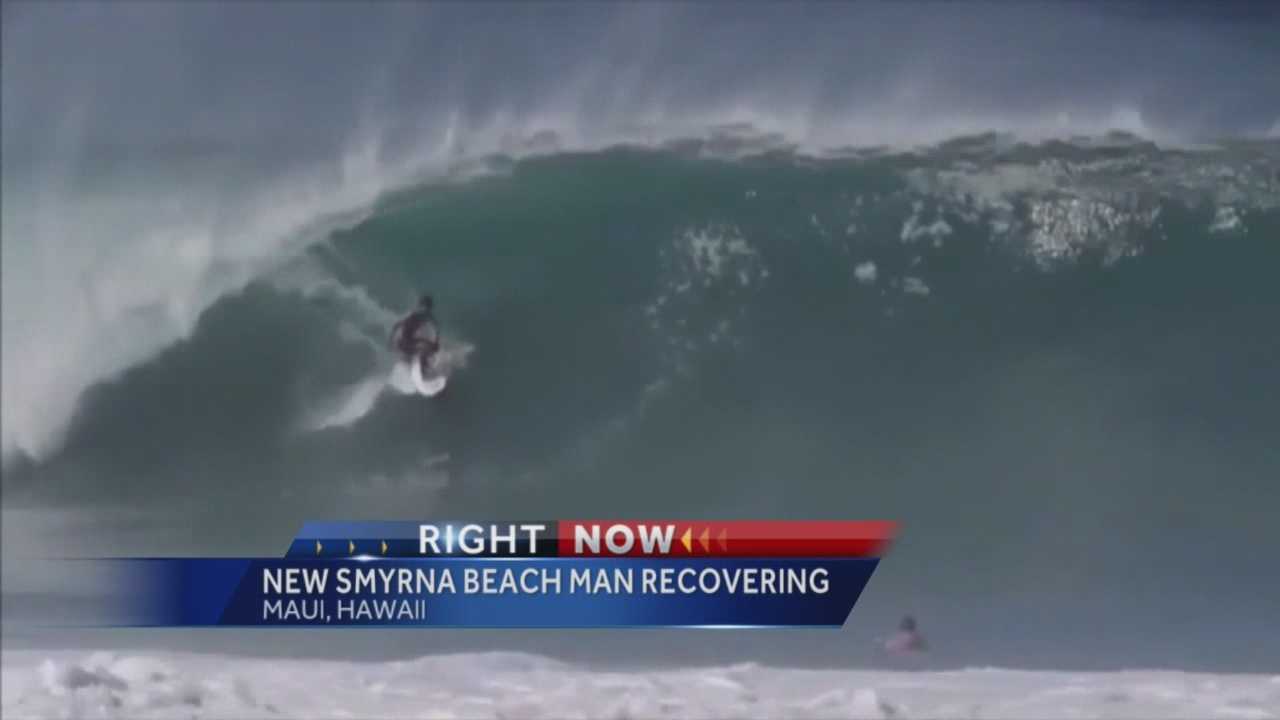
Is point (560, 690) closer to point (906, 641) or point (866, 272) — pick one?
point (906, 641)

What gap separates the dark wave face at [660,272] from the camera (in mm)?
3646

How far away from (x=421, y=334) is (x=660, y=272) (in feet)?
2.57

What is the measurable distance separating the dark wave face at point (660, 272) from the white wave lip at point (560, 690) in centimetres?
29

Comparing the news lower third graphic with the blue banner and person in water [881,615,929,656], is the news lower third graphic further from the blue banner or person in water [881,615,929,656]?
person in water [881,615,929,656]

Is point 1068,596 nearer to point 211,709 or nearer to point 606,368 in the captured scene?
point 606,368

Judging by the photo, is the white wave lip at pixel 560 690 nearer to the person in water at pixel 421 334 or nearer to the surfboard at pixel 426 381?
the surfboard at pixel 426 381

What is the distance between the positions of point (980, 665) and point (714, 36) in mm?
2106

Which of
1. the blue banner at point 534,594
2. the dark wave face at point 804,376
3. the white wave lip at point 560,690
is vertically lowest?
the white wave lip at point 560,690

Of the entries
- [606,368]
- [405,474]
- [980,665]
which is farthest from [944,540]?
[405,474]

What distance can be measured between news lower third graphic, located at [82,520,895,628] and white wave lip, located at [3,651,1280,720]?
0.15m

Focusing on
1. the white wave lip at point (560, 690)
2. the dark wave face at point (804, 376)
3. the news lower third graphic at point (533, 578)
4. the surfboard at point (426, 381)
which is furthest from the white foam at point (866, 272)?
the surfboard at point (426, 381)

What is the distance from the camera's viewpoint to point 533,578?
3488 mm

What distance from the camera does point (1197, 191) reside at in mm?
3768

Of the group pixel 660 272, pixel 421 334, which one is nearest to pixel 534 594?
pixel 421 334
